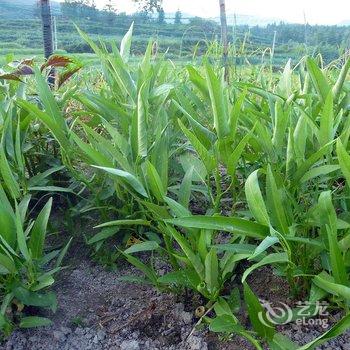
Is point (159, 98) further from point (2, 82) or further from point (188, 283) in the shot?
point (2, 82)

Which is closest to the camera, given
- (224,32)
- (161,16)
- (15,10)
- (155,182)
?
(155,182)

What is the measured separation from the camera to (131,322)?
1.25m

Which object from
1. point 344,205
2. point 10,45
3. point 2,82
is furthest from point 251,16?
point 344,205

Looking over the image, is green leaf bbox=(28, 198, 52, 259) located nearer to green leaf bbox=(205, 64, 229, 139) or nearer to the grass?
the grass

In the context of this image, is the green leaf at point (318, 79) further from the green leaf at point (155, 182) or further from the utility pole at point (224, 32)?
the utility pole at point (224, 32)

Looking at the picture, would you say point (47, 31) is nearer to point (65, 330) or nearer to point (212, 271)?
point (65, 330)

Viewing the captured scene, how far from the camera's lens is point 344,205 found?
4.07ft

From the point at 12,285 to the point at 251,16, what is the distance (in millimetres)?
4539

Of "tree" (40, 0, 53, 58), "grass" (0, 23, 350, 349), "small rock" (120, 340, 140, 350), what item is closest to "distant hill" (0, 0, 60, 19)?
"tree" (40, 0, 53, 58)

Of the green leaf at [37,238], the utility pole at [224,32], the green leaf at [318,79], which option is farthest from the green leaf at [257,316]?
the utility pole at [224,32]

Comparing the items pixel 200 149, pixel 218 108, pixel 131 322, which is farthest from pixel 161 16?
pixel 131 322

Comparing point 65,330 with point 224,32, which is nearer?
point 65,330

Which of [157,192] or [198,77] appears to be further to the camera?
[198,77]

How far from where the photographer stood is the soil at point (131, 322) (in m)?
1.15
